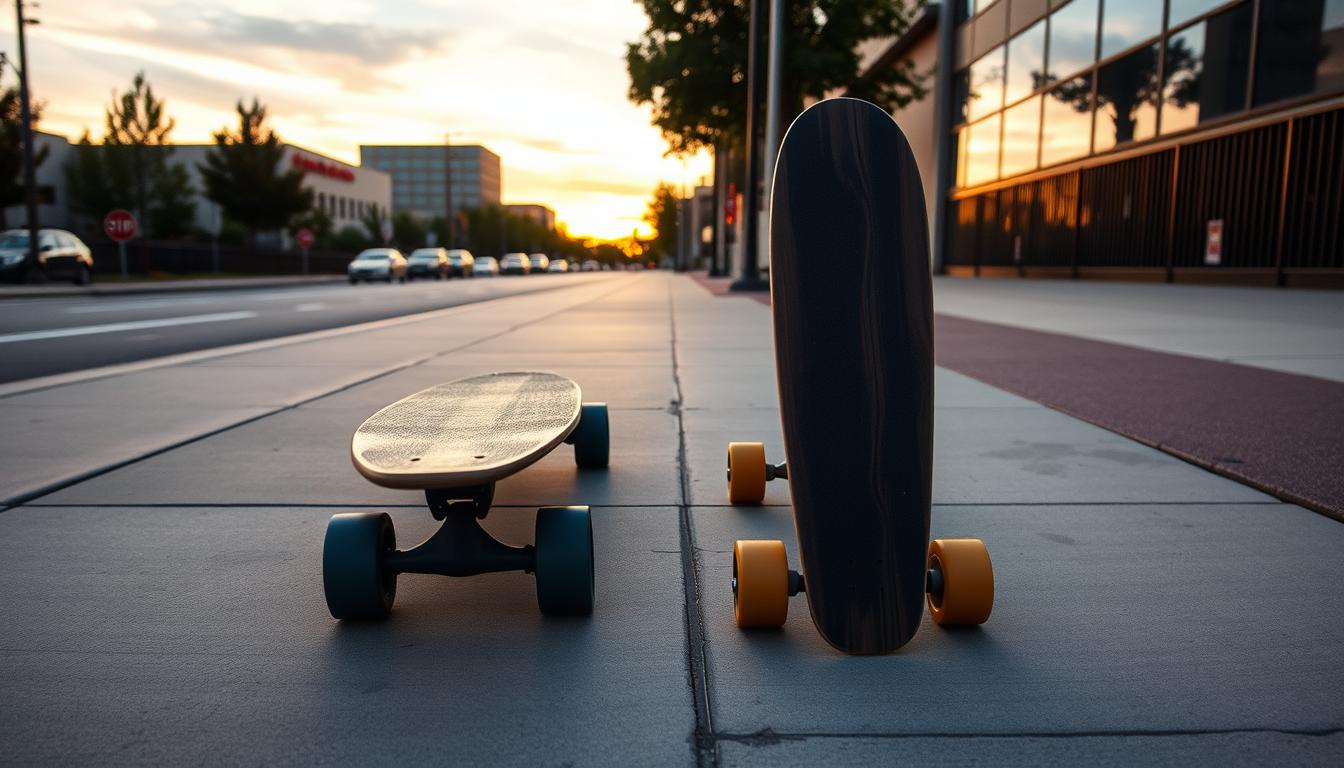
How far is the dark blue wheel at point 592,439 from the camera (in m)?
3.80

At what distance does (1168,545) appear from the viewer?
9.20 ft

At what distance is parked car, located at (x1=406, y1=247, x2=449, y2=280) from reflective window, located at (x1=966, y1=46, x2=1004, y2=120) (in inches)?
1025

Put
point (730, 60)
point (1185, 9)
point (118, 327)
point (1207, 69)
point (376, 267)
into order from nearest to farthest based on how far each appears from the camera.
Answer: point (118, 327) < point (1207, 69) < point (1185, 9) < point (730, 60) < point (376, 267)

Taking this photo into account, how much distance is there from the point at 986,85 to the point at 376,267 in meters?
22.8

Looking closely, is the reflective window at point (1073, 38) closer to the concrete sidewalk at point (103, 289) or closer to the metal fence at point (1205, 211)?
the metal fence at point (1205, 211)

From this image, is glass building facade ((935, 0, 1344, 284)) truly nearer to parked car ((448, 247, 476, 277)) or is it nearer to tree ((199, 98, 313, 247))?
parked car ((448, 247, 476, 277))

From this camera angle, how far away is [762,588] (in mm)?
2127

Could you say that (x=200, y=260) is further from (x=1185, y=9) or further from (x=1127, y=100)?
(x=1185, y=9)

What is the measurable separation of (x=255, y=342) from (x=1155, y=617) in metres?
9.81

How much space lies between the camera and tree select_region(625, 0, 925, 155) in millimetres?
26656

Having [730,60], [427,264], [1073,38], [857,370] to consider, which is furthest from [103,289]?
[857,370]

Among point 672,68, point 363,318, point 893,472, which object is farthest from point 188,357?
point 672,68

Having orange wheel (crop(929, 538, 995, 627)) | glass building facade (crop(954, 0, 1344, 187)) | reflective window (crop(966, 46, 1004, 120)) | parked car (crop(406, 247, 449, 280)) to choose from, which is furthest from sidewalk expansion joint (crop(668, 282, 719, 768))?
parked car (crop(406, 247, 449, 280))

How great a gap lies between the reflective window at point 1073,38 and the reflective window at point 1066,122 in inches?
12.4
